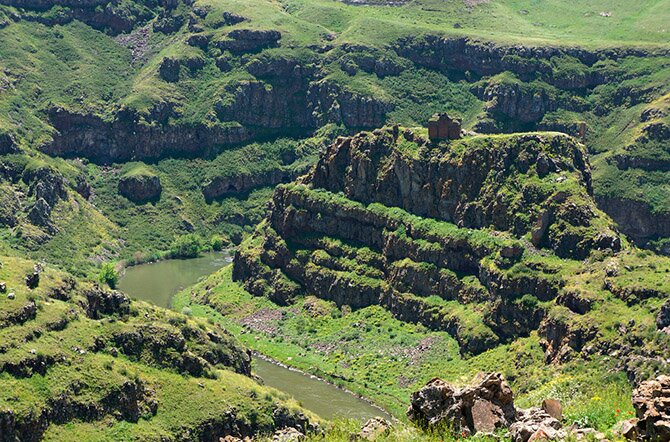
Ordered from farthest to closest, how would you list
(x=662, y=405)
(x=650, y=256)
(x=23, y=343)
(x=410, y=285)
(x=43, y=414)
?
(x=410, y=285)
(x=650, y=256)
(x=23, y=343)
(x=43, y=414)
(x=662, y=405)

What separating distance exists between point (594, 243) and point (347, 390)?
4017 cm

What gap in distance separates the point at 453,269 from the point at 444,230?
696 centimetres

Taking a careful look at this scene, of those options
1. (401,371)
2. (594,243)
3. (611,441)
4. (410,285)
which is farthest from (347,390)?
(611,441)

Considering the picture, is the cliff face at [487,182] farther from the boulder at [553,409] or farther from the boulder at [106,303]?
the boulder at [553,409]

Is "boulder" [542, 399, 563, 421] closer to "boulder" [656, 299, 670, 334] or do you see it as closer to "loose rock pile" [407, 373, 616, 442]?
"loose rock pile" [407, 373, 616, 442]

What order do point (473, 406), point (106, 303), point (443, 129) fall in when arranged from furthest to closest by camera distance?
point (443, 129), point (106, 303), point (473, 406)

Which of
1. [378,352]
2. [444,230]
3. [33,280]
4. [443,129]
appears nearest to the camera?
[33,280]

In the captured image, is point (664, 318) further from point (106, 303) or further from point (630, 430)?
point (630, 430)

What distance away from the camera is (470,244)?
6570 inches

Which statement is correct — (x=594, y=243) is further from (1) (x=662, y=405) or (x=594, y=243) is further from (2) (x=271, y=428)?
(1) (x=662, y=405)

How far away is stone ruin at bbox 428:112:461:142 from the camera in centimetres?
18088

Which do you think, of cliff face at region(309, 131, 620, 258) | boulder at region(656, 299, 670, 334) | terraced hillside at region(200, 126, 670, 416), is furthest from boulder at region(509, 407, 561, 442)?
cliff face at region(309, 131, 620, 258)

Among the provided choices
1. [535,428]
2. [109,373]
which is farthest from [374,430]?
[109,373]

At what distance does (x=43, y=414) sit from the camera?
97438 mm
